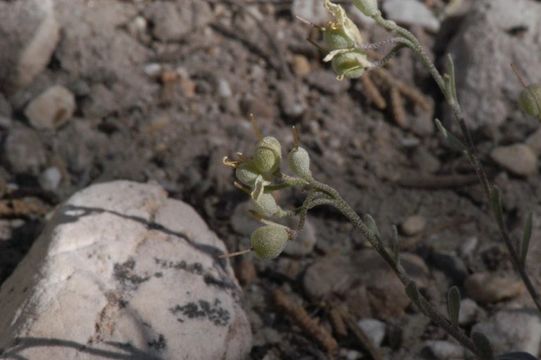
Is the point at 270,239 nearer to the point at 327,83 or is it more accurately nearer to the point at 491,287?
the point at 491,287

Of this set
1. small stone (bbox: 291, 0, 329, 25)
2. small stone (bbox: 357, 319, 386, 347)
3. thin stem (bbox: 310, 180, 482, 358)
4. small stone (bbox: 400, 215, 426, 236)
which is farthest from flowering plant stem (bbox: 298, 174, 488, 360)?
small stone (bbox: 291, 0, 329, 25)

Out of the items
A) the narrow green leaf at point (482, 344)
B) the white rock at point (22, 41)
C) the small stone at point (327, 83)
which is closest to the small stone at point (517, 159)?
the small stone at point (327, 83)

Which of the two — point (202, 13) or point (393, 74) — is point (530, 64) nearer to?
point (393, 74)

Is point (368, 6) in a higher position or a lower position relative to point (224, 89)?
higher

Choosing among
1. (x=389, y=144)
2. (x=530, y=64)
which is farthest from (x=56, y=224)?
(x=530, y=64)

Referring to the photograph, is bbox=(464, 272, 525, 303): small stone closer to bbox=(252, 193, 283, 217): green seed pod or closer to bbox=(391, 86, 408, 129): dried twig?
bbox=(391, 86, 408, 129): dried twig

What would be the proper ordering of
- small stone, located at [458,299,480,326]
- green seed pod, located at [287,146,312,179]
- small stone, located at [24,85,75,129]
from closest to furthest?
green seed pod, located at [287,146,312,179], small stone, located at [458,299,480,326], small stone, located at [24,85,75,129]

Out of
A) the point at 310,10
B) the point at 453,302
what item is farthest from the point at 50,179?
the point at 453,302
